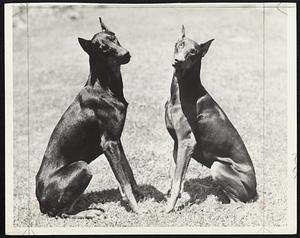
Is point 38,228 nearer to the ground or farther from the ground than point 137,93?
nearer to the ground

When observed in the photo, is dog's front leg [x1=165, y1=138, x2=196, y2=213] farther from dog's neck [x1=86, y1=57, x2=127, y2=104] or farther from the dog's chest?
dog's neck [x1=86, y1=57, x2=127, y2=104]

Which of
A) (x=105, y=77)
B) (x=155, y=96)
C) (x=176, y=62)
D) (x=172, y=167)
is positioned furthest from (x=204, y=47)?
(x=172, y=167)

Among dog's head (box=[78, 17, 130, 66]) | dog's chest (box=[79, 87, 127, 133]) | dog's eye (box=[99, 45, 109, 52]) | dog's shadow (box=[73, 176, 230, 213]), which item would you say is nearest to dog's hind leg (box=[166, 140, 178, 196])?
dog's shadow (box=[73, 176, 230, 213])

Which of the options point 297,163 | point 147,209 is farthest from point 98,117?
point 297,163

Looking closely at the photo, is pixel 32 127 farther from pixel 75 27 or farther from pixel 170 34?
pixel 170 34

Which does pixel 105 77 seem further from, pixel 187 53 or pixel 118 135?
pixel 187 53

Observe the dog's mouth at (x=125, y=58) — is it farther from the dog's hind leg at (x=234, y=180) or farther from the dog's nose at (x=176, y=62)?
the dog's hind leg at (x=234, y=180)
